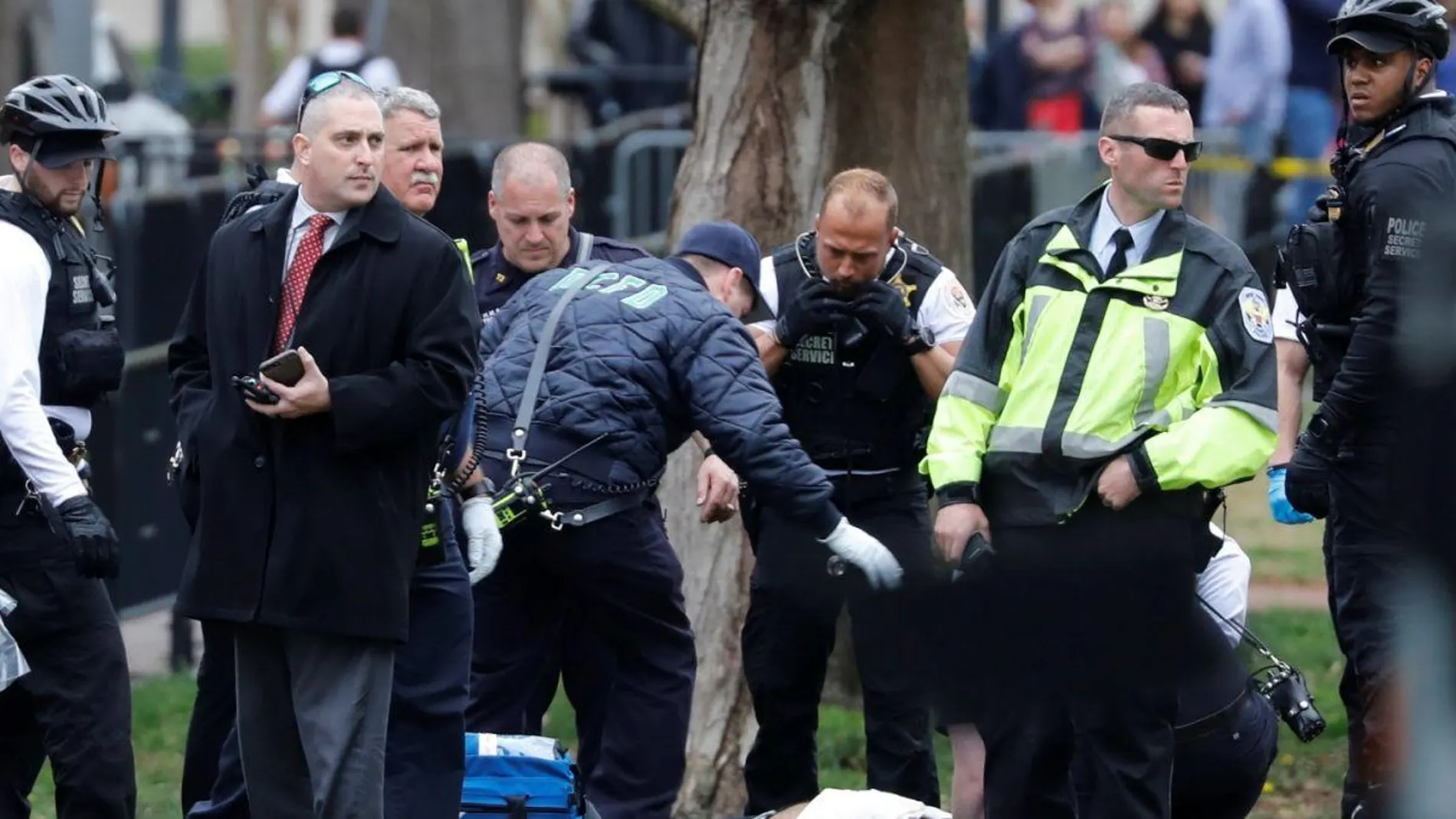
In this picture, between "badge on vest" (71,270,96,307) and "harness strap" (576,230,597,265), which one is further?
"harness strap" (576,230,597,265)

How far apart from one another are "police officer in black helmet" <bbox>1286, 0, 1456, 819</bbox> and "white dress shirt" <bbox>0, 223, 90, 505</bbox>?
3.05 m

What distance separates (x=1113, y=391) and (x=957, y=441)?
405mm

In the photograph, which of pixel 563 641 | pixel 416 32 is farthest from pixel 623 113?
pixel 563 641

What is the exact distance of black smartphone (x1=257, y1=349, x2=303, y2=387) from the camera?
4938mm

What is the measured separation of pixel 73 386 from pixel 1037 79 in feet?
46.0

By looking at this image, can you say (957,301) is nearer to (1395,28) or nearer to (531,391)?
(531,391)

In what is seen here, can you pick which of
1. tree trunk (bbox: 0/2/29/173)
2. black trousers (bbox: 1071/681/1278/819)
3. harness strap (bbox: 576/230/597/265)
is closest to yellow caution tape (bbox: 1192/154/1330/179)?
tree trunk (bbox: 0/2/29/173)

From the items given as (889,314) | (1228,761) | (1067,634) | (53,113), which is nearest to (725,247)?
(889,314)

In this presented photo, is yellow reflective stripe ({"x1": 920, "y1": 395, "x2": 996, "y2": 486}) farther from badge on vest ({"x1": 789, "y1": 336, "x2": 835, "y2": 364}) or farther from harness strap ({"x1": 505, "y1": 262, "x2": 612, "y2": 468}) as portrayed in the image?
harness strap ({"x1": 505, "y1": 262, "x2": 612, "y2": 468})

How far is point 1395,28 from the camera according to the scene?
602 cm

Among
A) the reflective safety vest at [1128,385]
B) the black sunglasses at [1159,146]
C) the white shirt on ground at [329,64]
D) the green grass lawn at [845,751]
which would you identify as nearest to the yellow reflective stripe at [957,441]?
the reflective safety vest at [1128,385]

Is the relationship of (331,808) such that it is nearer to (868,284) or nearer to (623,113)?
(868,284)

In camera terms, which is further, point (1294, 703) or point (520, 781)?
point (1294, 703)

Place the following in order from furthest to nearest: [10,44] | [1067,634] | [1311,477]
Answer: [10,44] → [1311,477] → [1067,634]
